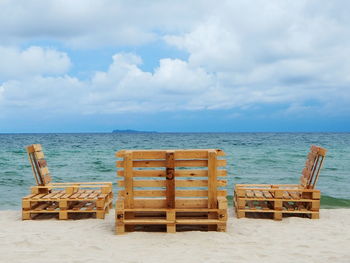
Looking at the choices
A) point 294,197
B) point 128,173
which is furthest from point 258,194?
point 128,173

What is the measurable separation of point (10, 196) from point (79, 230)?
6614 millimetres

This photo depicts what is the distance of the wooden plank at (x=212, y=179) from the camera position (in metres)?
6.77

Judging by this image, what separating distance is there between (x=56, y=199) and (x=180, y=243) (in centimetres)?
332

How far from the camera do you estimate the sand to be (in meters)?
5.38

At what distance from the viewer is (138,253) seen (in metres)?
5.59

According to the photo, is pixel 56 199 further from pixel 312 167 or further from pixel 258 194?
pixel 312 167

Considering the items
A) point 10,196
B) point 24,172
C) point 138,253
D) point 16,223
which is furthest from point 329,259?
point 24,172

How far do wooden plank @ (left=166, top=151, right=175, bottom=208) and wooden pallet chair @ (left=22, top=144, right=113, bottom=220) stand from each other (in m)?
2.01

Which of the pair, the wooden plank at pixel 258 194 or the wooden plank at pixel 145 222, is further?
the wooden plank at pixel 258 194

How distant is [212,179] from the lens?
6824mm

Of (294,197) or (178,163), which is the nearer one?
(178,163)

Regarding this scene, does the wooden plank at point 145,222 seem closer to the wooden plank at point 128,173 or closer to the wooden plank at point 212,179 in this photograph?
the wooden plank at point 128,173

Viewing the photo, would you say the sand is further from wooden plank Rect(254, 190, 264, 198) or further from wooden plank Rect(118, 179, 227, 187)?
wooden plank Rect(118, 179, 227, 187)

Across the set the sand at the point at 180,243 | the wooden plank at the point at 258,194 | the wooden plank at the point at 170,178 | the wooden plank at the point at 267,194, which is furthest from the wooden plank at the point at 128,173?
the wooden plank at the point at 267,194
